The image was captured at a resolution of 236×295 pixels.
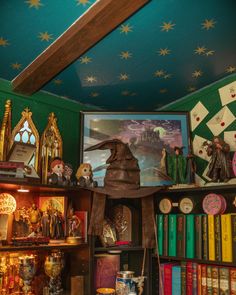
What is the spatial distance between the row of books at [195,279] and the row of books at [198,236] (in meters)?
0.06

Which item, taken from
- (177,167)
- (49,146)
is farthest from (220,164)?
(49,146)

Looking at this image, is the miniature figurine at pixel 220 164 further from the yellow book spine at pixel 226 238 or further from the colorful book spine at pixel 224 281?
the colorful book spine at pixel 224 281

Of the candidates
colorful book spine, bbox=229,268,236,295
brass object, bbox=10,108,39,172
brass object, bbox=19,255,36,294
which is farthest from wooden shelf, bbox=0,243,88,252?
colorful book spine, bbox=229,268,236,295

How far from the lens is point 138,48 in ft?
5.84

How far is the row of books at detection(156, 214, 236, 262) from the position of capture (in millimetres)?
1615

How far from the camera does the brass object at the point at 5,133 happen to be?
5.89 ft

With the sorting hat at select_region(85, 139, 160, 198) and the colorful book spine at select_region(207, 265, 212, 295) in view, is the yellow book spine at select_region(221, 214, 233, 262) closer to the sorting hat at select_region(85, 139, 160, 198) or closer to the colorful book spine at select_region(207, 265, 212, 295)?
the colorful book spine at select_region(207, 265, 212, 295)

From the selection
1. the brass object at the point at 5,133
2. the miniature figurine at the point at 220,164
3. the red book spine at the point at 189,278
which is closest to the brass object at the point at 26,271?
the brass object at the point at 5,133

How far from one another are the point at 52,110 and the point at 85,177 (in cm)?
64

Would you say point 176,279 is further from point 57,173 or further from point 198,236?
point 57,173

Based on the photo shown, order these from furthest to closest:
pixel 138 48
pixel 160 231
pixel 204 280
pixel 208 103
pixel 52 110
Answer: pixel 52 110 < pixel 208 103 < pixel 160 231 < pixel 138 48 < pixel 204 280

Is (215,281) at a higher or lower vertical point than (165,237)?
lower

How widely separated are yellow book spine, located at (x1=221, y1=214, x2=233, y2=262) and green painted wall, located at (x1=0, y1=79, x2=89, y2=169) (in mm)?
1075

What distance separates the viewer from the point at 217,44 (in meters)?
1.75
